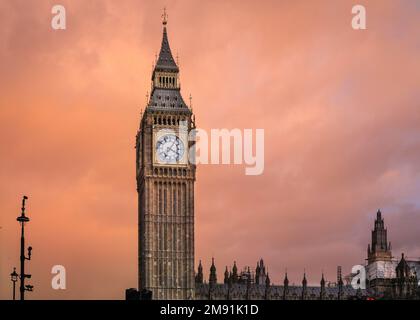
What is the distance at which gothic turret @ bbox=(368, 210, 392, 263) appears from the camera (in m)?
167

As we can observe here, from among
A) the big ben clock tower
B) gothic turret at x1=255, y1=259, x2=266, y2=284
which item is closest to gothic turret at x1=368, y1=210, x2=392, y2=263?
gothic turret at x1=255, y1=259, x2=266, y2=284

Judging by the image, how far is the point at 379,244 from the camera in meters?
168

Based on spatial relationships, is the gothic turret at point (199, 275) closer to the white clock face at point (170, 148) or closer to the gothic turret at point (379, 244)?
the white clock face at point (170, 148)

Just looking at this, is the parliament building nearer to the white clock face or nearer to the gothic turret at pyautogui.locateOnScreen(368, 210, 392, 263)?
the white clock face

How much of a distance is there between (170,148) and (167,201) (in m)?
6.76

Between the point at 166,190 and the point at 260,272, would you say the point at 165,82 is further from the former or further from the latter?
the point at 260,272

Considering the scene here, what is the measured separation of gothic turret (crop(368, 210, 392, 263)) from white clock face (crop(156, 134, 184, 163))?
159 feet

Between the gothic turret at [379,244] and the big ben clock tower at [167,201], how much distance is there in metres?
46.9

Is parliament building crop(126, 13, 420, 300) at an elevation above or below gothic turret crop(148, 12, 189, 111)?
below

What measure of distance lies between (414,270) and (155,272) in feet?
180

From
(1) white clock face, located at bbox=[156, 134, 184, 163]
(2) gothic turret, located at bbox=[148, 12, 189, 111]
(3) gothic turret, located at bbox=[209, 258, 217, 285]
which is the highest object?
(2) gothic turret, located at bbox=[148, 12, 189, 111]
